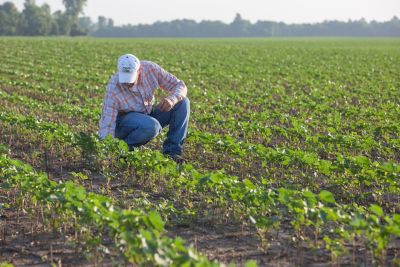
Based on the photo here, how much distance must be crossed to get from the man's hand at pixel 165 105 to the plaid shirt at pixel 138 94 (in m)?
0.09

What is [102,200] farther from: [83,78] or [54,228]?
[83,78]

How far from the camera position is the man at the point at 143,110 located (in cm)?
705

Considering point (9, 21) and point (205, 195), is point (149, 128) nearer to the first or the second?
point (205, 195)

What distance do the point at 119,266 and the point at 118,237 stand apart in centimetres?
Result: 29

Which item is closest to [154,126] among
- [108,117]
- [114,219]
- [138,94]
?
[138,94]

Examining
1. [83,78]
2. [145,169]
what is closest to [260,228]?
[145,169]

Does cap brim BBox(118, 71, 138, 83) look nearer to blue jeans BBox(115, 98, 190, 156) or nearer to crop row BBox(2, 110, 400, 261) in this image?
blue jeans BBox(115, 98, 190, 156)

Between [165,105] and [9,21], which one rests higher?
[165,105]

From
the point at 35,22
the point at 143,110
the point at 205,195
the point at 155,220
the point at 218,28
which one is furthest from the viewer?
the point at 218,28

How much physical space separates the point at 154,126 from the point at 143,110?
0.34 m

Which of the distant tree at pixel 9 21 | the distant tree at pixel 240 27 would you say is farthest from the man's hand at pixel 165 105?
the distant tree at pixel 240 27

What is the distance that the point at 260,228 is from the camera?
4.66 meters

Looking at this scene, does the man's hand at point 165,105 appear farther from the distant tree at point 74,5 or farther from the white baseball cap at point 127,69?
the distant tree at point 74,5

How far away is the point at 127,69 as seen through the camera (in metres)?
6.80
